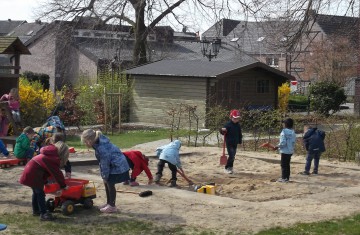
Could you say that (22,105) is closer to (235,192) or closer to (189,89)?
(189,89)

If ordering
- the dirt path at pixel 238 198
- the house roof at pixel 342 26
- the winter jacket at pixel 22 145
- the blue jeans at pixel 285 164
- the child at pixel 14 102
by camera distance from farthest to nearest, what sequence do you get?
the house roof at pixel 342 26 < the child at pixel 14 102 < the winter jacket at pixel 22 145 < the blue jeans at pixel 285 164 < the dirt path at pixel 238 198

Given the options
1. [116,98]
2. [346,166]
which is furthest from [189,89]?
[346,166]

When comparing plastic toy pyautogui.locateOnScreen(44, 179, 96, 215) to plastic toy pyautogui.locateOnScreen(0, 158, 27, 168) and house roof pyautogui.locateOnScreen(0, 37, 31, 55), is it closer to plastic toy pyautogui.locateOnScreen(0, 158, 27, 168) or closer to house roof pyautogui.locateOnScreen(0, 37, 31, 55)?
plastic toy pyautogui.locateOnScreen(0, 158, 27, 168)

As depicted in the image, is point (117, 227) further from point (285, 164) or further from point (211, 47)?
point (211, 47)

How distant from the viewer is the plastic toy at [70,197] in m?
9.62

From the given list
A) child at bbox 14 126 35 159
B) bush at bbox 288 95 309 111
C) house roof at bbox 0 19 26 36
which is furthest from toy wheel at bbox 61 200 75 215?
house roof at bbox 0 19 26 36

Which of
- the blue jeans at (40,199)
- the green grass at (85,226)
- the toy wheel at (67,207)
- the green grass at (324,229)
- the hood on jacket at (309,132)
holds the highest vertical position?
the hood on jacket at (309,132)

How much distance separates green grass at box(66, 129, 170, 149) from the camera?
20797 millimetres

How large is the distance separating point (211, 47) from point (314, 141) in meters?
16.8

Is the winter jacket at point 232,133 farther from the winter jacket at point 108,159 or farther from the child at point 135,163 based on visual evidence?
the winter jacket at point 108,159

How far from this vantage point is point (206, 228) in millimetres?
8828

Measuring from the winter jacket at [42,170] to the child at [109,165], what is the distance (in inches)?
19.8

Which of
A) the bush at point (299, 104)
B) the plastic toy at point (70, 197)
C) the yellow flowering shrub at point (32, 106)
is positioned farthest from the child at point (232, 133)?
the bush at point (299, 104)

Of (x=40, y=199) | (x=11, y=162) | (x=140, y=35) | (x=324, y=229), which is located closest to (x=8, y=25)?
(x=140, y=35)
